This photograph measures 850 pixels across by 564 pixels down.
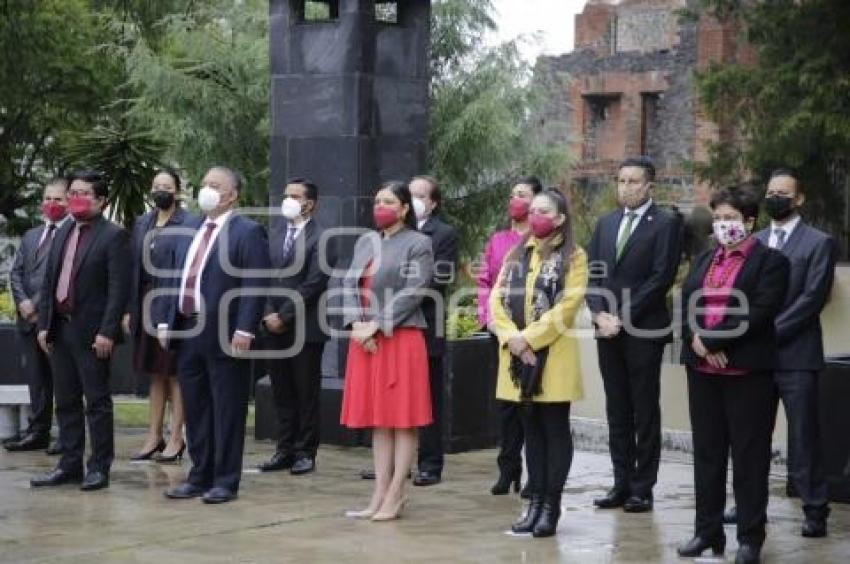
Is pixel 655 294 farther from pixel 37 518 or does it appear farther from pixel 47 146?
pixel 47 146

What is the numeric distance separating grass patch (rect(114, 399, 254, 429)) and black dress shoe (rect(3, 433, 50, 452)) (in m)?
1.67

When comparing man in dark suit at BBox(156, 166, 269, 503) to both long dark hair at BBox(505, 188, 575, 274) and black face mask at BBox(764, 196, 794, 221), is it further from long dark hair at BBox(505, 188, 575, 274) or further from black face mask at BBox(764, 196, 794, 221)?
black face mask at BBox(764, 196, 794, 221)

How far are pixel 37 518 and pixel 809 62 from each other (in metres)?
19.0

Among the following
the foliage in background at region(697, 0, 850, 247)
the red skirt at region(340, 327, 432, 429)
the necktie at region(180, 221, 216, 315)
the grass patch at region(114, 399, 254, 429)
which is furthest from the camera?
the foliage in background at region(697, 0, 850, 247)

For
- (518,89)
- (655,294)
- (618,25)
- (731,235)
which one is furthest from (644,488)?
(618,25)

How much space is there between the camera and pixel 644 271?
36.1 feet

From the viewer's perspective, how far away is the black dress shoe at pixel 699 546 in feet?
31.5

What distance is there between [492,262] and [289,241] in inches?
66.6

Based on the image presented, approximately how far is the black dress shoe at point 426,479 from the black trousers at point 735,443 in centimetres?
295

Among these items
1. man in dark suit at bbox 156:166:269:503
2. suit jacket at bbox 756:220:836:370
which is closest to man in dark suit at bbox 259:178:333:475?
man in dark suit at bbox 156:166:269:503

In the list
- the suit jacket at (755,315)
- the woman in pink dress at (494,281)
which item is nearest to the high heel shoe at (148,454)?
the woman in pink dress at (494,281)

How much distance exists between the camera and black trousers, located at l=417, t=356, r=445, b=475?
12.3 m

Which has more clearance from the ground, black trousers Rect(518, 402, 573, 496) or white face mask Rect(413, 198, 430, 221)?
white face mask Rect(413, 198, 430, 221)

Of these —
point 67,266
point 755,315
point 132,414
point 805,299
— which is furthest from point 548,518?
point 132,414
